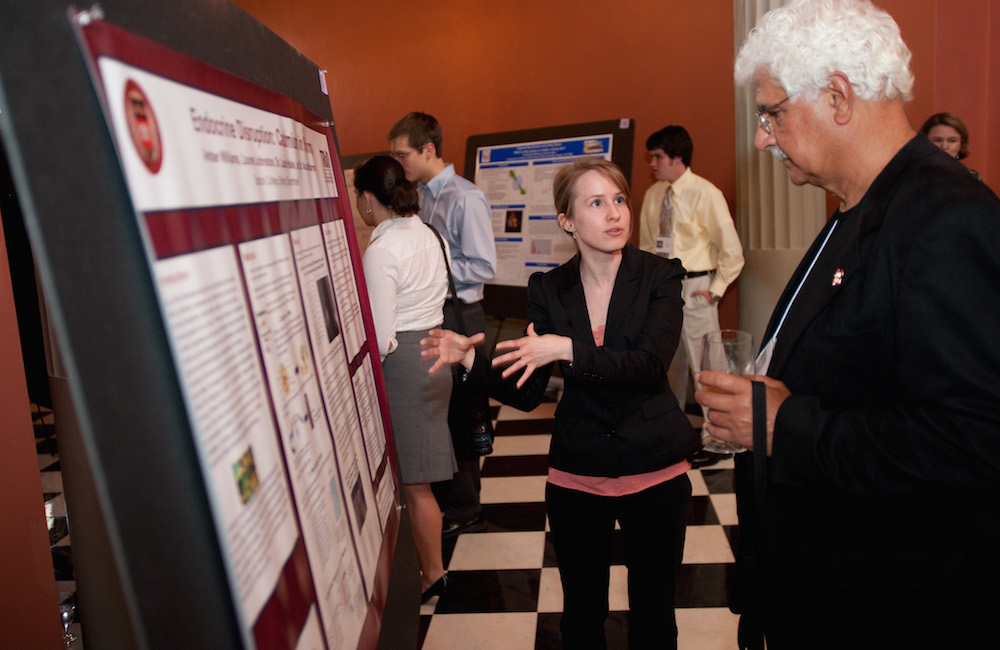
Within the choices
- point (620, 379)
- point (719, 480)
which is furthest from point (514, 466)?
point (620, 379)

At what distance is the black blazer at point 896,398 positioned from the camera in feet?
3.21

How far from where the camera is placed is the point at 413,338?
2.62m

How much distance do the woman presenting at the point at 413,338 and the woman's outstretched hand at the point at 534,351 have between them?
37.9 inches

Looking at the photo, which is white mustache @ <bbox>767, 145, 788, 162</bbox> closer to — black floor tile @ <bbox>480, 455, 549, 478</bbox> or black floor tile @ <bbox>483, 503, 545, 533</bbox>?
black floor tile @ <bbox>483, 503, 545, 533</bbox>

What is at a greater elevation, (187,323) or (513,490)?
(187,323)

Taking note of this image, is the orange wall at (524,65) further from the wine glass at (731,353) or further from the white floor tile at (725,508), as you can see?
the wine glass at (731,353)

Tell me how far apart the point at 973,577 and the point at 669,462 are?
2.62 feet

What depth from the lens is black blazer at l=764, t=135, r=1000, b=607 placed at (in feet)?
3.21

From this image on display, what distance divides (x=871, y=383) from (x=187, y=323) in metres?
1.03

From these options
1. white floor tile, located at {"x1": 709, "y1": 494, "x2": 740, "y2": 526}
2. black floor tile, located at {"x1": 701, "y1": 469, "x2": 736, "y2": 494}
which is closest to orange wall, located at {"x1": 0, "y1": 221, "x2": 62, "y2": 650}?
white floor tile, located at {"x1": 709, "y1": 494, "x2": 740, "y2": 526}

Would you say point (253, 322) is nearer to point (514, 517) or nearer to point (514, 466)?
point (514, 517)

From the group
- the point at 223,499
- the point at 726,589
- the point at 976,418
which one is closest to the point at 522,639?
the point at 726,589

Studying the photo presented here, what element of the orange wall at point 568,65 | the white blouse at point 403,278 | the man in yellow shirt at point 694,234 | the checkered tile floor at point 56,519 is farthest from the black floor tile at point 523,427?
the checkered tile floor at point 56,519

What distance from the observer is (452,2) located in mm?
5895
